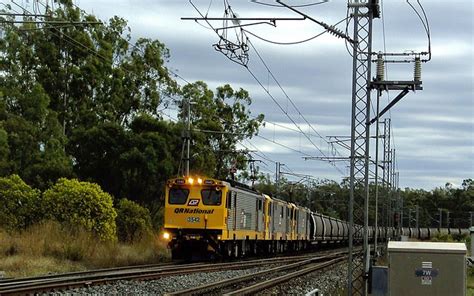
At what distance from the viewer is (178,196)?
104 ft

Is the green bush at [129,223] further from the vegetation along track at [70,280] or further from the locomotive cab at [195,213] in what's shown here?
the vegetation along track at [70,280]

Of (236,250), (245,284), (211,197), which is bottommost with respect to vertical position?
(245,284)

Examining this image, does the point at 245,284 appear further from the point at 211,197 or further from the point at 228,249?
the point at 228,249

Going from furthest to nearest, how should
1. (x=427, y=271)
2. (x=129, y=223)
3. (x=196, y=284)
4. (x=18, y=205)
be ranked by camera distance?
(x=129, y=223)
(x=18, y=205)
(x=196, y=284)
(x=427, y=271)

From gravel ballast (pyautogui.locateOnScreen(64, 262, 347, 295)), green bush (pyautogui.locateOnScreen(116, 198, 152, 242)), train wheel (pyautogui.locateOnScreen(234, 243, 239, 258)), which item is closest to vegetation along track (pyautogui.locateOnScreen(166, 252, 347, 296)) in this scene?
gravel ballast (pyautogui.locateOnScreen(64, 262, 347, 295))

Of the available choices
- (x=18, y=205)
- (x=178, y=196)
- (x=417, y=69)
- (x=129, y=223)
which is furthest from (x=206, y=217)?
(x=417, y=69)

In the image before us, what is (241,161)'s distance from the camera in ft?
201

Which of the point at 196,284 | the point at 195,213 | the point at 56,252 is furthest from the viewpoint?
the point at 195,213

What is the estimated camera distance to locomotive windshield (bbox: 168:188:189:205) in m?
31.5

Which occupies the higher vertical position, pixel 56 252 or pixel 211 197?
pixel 211 197

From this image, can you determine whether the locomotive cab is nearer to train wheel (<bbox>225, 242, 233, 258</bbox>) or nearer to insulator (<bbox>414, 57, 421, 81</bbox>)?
train wheel (<bbox>225, 242, 233, 258</bbox>)

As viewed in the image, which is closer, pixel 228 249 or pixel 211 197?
pixel 211 197

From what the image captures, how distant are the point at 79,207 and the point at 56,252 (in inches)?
198

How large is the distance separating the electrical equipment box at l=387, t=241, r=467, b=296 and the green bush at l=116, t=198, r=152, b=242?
27487 millimetres
